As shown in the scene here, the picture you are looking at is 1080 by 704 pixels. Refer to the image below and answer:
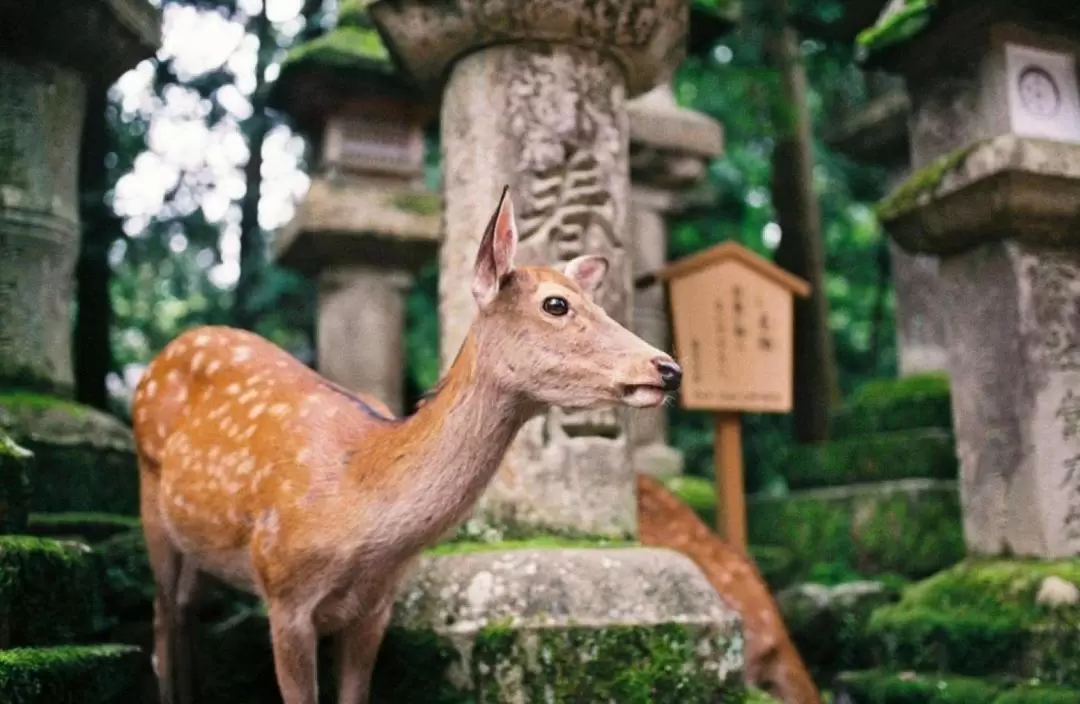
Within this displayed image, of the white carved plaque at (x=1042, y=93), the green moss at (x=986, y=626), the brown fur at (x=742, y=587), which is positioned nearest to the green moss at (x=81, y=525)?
the brown fur at (x=742, y=587)

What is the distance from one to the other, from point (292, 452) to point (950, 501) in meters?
4.44

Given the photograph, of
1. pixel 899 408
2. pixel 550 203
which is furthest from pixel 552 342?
pixel 899 408

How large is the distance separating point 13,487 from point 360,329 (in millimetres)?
3767

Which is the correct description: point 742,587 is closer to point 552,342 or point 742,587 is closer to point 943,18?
point 552,342

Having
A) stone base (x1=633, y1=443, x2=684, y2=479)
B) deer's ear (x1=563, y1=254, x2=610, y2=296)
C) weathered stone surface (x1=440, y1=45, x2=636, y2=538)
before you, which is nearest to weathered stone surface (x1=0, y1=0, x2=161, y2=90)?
weathered stone surface (x1=440, y1=45, x2=636, y2=538)

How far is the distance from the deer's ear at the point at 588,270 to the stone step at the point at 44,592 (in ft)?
5.45

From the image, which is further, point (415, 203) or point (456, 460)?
point (415, 203)

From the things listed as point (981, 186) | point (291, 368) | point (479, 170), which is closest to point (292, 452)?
point (291, 368)

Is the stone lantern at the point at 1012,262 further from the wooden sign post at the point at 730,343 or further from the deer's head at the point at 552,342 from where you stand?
the deer's head at the point at 552,342

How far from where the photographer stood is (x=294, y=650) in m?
2.63

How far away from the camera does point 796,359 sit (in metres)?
8.88

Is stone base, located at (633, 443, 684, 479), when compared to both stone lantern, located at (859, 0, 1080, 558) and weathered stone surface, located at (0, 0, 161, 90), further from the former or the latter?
weathered stone surface, located at (0, 0, 161, 90)

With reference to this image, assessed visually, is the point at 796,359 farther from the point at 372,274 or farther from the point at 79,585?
the point at 79,585

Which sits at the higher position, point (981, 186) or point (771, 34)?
point (771, 34)
